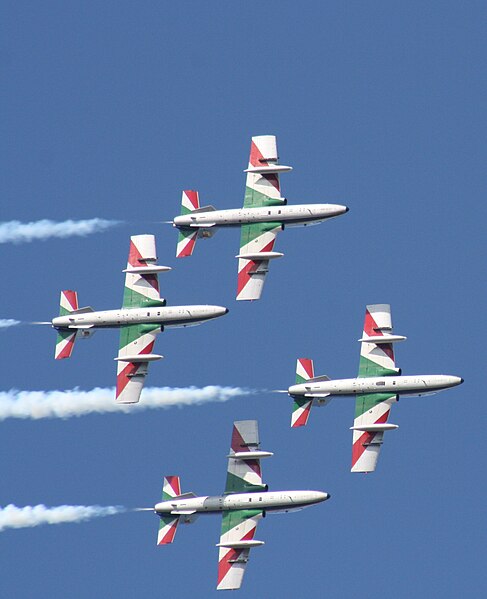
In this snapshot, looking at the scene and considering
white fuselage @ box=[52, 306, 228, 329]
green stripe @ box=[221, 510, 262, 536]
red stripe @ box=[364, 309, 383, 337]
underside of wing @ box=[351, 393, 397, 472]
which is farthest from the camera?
red stripe @ box=[364, 309, 383, 337]

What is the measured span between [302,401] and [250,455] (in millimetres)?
4376

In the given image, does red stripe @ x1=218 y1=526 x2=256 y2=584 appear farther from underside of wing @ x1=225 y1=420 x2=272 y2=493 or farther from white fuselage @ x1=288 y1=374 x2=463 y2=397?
white fuselage @ x1=288 y1=374 x2=463 y2=397

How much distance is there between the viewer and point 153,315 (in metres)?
186

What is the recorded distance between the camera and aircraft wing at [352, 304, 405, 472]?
18600 cm

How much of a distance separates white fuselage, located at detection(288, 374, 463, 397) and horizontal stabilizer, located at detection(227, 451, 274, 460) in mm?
3765

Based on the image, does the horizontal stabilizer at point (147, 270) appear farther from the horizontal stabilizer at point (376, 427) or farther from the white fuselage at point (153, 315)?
the horizontal stabilizer at point (376, 427)

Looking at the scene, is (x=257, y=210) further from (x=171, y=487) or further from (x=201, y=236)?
(x=171, y=487)

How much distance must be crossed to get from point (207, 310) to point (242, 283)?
11.7 ft

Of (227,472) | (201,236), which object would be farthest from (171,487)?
(201,236)

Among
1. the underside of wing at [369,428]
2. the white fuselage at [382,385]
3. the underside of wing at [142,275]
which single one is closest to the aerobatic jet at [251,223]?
the underside of wing at [142,275]

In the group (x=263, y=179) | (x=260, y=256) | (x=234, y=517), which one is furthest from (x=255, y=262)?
(x=234, y=517)

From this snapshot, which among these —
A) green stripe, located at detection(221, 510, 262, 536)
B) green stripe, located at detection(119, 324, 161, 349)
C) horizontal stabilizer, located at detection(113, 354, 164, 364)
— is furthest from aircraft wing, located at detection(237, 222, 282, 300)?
green stripe, located at detection(221, 510, 262, 536)

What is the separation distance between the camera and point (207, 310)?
186 meters

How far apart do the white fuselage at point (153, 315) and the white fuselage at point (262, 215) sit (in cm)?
517
